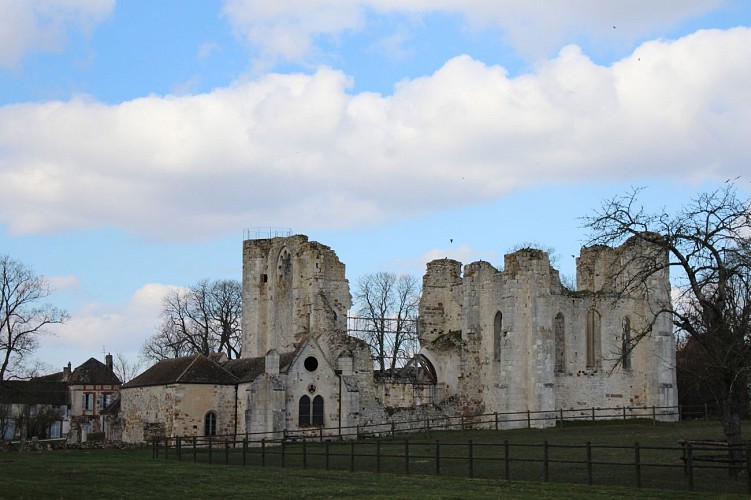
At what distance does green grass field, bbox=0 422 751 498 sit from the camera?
2280cm

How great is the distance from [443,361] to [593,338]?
25.9 ft

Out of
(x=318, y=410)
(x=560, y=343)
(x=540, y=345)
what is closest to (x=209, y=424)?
(x=318, y=410)

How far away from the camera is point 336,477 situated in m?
27.7

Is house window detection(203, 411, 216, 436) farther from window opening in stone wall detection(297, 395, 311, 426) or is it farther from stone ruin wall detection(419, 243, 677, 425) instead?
stone ruin wall detection(419, 243, 677, 425)

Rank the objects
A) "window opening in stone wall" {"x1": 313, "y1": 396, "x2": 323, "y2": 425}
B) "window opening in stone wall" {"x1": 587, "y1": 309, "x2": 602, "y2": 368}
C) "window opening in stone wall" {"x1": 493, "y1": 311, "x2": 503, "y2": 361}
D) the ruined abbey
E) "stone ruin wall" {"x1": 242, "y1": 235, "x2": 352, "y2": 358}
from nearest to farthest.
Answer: the ruined abbey → "window opening in stone wall" {"x1": 313, "y1": 396, "x2": 323, "y2": 425} → "window opening in stone wall" {"x1": 587, "y1": 309, "x2": 602, "y2": 368} → "window opening in stone wall" {"x1": 493, "y1": 311, "x2": 503, "y2": 361} → "stone ruin wall" {"x1": 242, "y1": 235, "x2": 352, "y2": 358}

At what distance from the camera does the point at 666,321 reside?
53781mm

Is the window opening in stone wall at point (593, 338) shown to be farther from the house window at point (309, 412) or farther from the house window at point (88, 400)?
the house window at point (88, 400)

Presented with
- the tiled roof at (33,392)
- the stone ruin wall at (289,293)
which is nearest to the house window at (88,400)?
the tiled roof at (33,392)

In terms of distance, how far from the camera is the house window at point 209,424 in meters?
47.8

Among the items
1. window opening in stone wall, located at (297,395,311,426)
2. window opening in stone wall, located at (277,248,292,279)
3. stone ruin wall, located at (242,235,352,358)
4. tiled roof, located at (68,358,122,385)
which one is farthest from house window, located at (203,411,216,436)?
tiled roof, located at (68,358,122,385)

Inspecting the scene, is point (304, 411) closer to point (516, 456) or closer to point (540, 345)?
point (540, 345)

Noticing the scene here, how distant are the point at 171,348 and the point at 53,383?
12.5 m

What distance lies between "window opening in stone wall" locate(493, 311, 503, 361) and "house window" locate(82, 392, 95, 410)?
124 ft

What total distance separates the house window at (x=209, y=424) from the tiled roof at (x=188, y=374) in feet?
4.85
